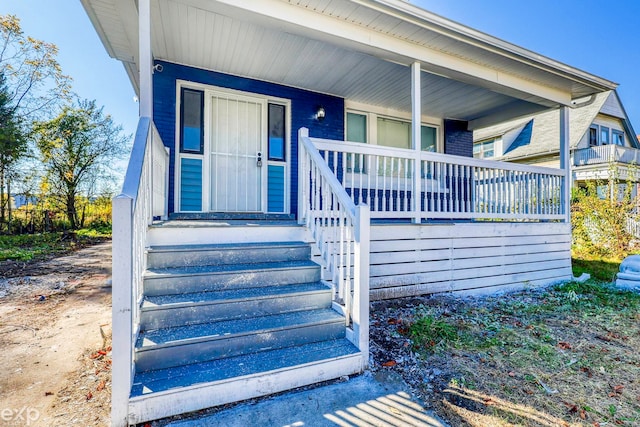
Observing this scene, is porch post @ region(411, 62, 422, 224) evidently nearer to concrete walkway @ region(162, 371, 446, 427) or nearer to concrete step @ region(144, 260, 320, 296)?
concrete step @ region(144, 260, 320, 296)

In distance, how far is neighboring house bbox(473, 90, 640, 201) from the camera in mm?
13547

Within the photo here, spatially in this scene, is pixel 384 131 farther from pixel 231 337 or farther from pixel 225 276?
pixel 231 337

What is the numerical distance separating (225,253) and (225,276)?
31cm

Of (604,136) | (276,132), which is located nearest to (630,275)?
(276,132)

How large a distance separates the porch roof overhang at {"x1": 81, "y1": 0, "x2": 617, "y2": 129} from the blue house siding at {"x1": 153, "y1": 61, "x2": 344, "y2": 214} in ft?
0.47

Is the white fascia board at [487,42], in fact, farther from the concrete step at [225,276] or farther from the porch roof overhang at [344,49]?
the concrete step at [225,276]

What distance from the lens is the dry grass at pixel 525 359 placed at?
1.89m

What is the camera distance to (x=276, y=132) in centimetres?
536

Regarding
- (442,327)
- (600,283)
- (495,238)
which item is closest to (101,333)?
(442,327)

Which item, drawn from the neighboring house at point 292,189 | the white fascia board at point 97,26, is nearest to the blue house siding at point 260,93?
the neighboring house at point 292,189

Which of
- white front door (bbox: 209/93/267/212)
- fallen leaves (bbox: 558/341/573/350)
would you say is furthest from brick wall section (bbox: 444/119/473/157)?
fallen leaves (bbox: 558/341/573/350)

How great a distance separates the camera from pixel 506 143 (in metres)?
16.0

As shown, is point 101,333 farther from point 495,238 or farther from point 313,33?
point 495,238

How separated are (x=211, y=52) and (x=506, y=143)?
1632 centimetres
